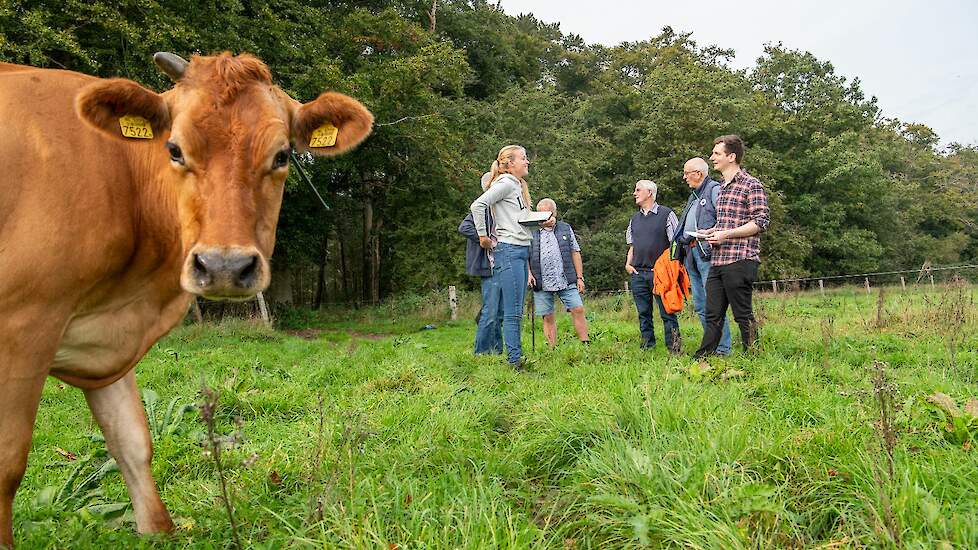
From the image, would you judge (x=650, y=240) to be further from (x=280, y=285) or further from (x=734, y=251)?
(x=280, y=285)

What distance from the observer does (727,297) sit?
5.03 m

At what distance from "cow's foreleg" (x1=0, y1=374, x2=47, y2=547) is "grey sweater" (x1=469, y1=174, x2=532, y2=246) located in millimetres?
3974

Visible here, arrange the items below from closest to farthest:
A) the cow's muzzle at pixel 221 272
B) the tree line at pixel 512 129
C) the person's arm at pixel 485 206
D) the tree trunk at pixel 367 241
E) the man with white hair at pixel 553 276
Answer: the cow's muzzle at pixel 221 272, the person's arm at pixel 485 206, the man with white hair at pixel 553 276, the tree line at pixel 512 129, the tree trunk at pixel 367 241

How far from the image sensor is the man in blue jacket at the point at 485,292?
6.24m

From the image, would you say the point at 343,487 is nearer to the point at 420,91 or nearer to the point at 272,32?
the point at 272,32

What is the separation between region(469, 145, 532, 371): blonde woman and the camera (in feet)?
18.4

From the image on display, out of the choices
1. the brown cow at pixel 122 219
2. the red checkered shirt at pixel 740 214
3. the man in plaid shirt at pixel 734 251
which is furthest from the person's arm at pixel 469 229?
the brown cow at pixel 122 219

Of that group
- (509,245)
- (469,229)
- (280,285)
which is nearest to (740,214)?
(509,245)

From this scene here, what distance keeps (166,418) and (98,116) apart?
2.11 metres

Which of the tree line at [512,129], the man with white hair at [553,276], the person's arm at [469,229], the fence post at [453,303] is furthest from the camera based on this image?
the fence post at [453,303]

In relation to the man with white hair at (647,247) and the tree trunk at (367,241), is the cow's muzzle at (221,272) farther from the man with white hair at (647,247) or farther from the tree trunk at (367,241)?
the tree trunk at (367,241)

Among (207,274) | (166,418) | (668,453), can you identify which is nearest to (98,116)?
(207,274)

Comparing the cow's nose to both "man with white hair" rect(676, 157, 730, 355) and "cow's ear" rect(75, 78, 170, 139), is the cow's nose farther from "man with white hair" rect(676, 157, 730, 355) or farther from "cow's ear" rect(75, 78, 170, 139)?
"man with white hair" rect(676, 157, 730, 355)

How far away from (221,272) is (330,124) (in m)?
1.16
